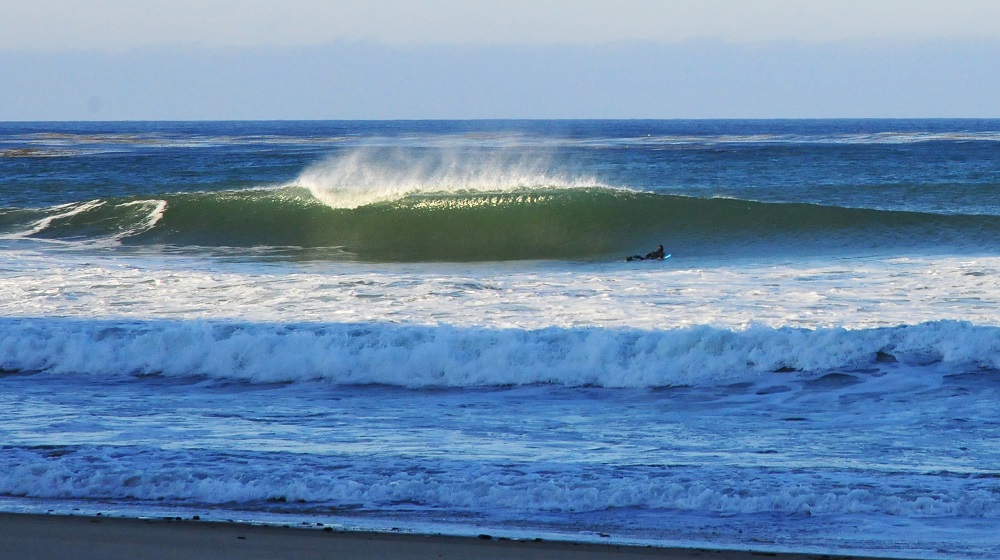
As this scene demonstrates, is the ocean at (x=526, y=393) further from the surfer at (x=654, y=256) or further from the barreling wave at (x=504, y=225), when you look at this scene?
the barreling wave at (x=504, y=225)

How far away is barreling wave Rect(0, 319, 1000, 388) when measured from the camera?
25.4ft

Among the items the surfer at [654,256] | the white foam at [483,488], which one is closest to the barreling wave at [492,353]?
the white foam at [483,488]

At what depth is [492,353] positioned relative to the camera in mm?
8023

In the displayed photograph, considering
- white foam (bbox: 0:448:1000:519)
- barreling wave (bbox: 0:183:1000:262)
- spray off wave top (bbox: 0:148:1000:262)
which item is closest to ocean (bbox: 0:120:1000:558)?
white foam (bbox: 0:448:1000:519)

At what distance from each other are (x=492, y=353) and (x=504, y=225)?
40.2 ft

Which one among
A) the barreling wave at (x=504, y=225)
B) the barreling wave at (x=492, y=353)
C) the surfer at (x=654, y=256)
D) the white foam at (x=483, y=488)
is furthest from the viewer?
the barreling wave at (x=504, y=225)

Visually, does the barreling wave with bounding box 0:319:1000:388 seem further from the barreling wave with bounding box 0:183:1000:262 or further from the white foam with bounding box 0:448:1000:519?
the barreling wave with bounding box 0:183:1000:262

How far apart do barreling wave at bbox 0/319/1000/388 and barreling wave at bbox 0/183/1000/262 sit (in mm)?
7969

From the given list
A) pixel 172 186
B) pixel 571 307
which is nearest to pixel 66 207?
pixel 172 186

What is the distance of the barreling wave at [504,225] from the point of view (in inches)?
693

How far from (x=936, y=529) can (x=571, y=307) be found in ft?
18.4

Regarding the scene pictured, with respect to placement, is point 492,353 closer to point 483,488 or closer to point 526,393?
point 526,393

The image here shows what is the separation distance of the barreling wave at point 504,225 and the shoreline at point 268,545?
39.6 feet

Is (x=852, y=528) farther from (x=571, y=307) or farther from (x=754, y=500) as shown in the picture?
(x=571, y=307)
